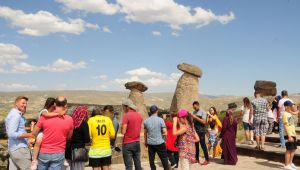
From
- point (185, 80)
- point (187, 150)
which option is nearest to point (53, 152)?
point (187, 150)

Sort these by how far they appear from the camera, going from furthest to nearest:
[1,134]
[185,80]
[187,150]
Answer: [1,134], [185,80], [187,150]

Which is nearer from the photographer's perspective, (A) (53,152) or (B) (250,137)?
(A) (53,152)

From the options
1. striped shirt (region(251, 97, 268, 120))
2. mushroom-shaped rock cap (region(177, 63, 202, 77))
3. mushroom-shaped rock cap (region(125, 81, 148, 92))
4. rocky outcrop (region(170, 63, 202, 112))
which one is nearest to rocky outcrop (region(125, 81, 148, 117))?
mushroom-shaped rock cap (region(125, 81, 148, 92))

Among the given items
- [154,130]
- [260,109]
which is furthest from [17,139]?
[260,109]

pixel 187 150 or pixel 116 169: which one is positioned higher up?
pixel 187 150

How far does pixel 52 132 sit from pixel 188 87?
1412 centimetres

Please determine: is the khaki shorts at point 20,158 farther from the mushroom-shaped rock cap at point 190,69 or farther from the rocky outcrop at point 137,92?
the rocky outcrop at point 137,92

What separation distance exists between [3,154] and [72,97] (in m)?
186

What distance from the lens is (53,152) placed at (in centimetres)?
593

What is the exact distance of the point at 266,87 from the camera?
25.1m

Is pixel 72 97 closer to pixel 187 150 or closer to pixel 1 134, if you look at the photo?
pixel 1 134

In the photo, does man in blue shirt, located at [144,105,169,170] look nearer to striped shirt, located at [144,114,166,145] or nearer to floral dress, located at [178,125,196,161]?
striped shirt, located at [144,114,166,145]

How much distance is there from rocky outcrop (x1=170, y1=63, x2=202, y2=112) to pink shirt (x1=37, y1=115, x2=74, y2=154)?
45.0 ft

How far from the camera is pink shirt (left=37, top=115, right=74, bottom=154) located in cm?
588
